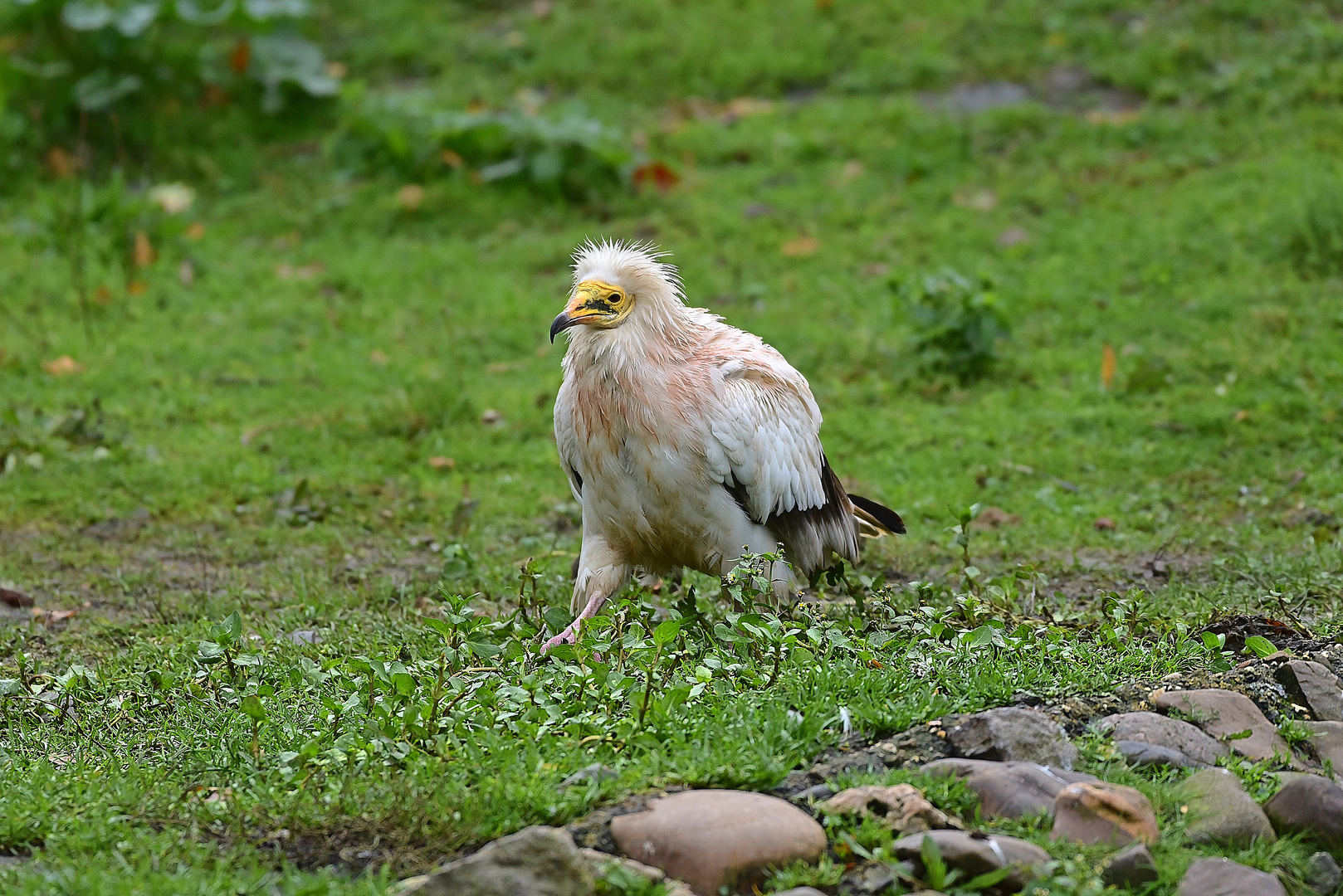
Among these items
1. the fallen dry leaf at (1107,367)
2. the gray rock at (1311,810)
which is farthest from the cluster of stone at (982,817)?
the fallen dry leaf at (1107,367)

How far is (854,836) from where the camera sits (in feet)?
10.7

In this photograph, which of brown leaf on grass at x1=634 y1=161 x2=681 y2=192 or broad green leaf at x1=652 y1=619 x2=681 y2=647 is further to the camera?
brown leaf on grass at x1=634 y1=161 x2=681 y2=192

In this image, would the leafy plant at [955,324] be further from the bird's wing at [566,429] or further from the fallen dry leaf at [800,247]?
the bird's wing at [566,429]

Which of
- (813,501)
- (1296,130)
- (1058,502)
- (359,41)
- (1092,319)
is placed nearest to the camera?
→ (813,501)

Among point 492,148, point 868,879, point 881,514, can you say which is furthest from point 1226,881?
point 492,148

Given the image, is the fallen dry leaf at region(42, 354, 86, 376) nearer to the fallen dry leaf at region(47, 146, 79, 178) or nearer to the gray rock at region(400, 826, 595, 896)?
the fallen dry leaf at region(47, 146, 79, 178)

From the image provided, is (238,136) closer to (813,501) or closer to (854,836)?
(813,501)

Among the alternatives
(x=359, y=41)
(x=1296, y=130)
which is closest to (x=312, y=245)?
(x=359, y=41)

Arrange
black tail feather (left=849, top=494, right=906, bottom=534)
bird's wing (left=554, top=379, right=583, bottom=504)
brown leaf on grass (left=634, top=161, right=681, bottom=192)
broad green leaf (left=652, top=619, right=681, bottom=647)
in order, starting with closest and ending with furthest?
broad green leaf (left=652, top=619, right=681, bottom=647) < bird's wing (left=554, top=379, right=583, bottom=504) < black tail feather (left=849, top=494, right=906, bottom=534) < brown leaf on grass (left=634, top=161, right=681, bottom=192)

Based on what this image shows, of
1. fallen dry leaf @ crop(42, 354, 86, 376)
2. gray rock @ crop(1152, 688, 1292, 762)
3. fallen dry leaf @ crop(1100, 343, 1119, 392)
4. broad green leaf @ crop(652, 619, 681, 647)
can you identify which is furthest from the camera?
fallen dry leaf @ crop(42, 354, 86, 376)

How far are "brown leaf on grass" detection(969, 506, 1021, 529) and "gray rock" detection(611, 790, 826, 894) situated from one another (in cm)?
339

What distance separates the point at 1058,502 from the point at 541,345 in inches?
147

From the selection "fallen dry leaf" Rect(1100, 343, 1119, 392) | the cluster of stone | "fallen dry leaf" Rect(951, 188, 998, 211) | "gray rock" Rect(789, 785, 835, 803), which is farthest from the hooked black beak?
"fallen dry leaf" Rect(951, 188, 998, 211)

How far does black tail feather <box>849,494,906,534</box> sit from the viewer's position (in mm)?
5527
